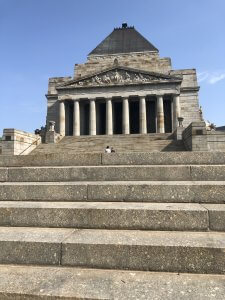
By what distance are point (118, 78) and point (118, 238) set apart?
116 feet

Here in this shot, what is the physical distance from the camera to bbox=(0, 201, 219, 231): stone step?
4.15 meters

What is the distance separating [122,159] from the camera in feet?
24.9

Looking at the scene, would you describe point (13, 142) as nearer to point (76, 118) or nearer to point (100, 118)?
point (76, 118)

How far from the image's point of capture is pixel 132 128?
42094mm

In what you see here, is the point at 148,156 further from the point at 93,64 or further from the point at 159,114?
the point at 93,64

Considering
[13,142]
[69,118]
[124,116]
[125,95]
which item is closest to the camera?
[13,142]

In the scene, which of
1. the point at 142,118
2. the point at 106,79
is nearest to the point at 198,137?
the point at 142,118

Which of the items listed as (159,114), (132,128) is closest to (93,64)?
(132,128)

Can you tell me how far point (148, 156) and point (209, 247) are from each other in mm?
4138

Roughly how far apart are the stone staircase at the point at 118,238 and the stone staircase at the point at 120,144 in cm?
1726

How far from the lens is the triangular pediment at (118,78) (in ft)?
119

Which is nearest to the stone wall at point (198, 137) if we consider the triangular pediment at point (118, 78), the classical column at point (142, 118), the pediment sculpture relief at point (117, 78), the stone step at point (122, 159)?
the stone step at point (122, 159)

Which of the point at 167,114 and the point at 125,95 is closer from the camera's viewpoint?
the point at 125,95

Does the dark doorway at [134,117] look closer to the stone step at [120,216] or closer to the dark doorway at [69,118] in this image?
the dark doorway at [69,118]
